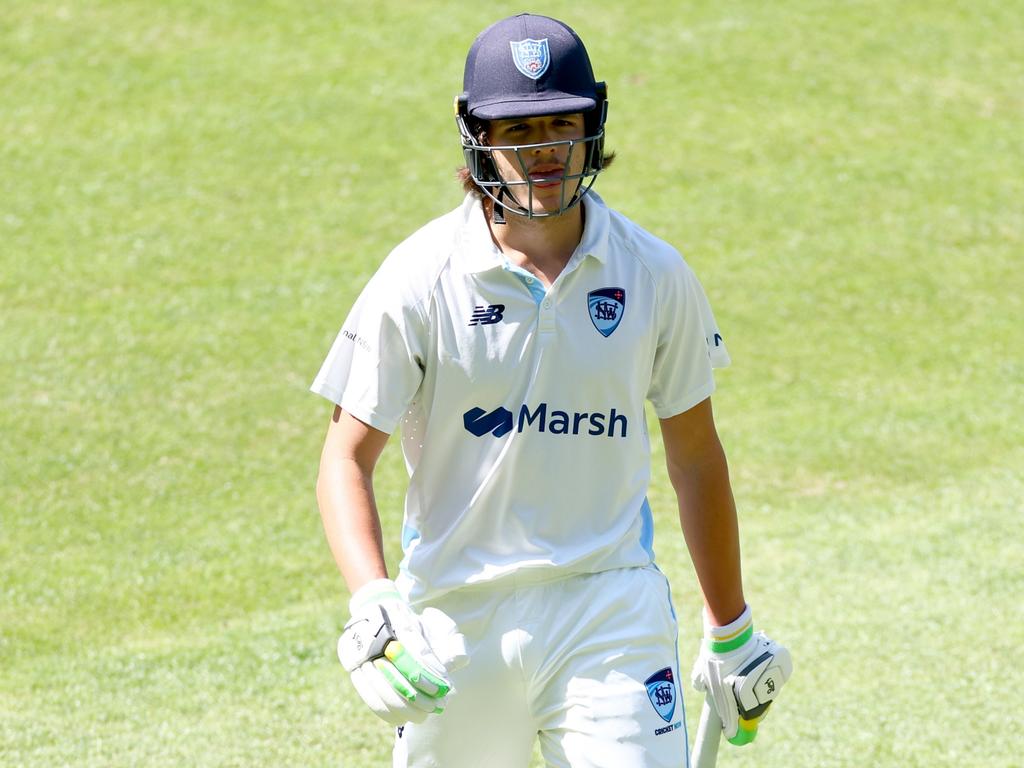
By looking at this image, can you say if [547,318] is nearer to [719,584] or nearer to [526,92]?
[526,92]

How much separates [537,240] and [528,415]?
0.45 metres

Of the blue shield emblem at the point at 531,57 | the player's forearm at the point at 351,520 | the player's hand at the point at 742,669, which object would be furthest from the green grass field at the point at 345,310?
the blue shield emblem at the point at 531,57

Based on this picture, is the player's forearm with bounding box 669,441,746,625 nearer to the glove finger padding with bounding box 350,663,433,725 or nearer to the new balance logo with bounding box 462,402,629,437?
the new balance logo with bounding box 462,402,629,437

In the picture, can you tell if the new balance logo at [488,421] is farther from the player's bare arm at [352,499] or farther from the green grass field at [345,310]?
the green grass field at [345,310]

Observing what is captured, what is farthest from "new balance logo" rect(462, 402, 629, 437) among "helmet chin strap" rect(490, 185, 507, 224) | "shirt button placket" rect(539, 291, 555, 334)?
"helmet chin strap" rect(490, 185, 507, 224)

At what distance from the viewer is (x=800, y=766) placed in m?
5.79

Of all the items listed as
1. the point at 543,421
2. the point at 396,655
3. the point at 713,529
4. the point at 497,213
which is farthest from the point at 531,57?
the point at 396,655

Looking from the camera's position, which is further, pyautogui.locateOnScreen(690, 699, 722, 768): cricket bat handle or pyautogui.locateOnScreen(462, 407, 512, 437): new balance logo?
pyautogui.locateOnScreen(690, 699, 722, 768): cricket bat handle

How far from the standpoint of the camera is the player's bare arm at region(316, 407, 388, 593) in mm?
3400

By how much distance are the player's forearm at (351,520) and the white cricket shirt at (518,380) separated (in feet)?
0.46

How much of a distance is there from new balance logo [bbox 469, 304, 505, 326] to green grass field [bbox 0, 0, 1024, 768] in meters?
2.92

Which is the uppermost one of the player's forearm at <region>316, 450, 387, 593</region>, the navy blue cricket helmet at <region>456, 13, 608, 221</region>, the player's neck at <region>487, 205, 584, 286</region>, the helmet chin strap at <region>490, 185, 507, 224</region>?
the navy blue cricket helmet at <region>456, 13, 608, 221</region>

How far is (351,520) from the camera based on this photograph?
344 centimetres

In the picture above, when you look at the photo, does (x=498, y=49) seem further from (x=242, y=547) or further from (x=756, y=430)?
(x=756, y=430)
